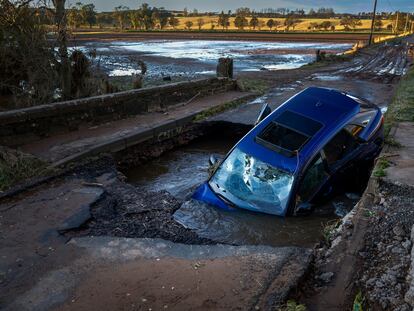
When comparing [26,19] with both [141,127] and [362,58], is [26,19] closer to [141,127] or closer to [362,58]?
[141,127]

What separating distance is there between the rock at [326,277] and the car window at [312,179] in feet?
6.78

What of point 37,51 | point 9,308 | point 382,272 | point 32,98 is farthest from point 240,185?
point 37,51

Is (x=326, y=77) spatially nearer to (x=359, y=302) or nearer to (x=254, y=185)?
(x=254, y=185)

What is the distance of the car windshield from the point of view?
21.4 feet

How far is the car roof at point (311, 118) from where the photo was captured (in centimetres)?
664

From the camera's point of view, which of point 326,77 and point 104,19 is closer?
point 326,77

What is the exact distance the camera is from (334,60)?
30.5m

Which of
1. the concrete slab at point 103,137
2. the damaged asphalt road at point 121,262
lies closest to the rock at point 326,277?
the damaged asphalt road at point 121,262

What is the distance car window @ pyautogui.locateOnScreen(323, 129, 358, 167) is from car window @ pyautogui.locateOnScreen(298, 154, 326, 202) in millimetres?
231

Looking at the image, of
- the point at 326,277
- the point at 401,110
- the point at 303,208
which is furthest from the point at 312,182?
the point at 401,110

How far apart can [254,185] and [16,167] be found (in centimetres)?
421

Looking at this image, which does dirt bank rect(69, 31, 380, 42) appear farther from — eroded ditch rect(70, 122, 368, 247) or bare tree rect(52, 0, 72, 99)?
eroded ditch rect(70, 122, 368, 247)

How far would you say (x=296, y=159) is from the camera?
21.6 ft

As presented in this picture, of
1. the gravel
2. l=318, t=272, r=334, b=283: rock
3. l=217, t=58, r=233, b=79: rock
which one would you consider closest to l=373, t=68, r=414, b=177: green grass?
the gravel
